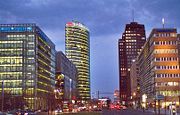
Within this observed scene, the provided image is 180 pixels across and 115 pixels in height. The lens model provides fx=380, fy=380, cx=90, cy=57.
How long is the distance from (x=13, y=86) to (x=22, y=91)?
329 inches

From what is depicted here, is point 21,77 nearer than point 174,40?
No

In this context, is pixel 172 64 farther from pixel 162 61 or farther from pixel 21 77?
pixel 21 77

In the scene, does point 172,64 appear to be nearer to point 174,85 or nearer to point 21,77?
point 174,85

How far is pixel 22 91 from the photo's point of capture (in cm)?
19175

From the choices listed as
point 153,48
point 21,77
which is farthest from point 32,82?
point 153,48

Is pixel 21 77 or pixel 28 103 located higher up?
pixel 21 77

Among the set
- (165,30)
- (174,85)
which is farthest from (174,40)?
(174,85)

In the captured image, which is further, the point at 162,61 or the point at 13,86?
the point at 13,86

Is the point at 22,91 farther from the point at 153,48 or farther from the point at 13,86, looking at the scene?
the point at 153,48

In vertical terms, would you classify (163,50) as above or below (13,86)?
above

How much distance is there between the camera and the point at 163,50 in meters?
174

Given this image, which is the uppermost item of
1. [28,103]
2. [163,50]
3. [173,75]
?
[163,50]

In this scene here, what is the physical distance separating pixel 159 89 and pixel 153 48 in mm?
19094

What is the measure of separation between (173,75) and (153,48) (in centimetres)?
1532
